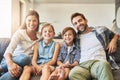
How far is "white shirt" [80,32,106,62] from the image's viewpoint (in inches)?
77.8

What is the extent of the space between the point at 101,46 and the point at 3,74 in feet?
2.98

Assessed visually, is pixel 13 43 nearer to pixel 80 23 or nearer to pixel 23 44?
pixel 23 44

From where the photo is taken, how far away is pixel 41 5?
18.9 ft

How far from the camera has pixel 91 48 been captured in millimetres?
2035

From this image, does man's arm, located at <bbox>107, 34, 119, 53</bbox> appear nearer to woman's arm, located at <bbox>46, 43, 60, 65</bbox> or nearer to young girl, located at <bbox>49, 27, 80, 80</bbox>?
young girl, located at <bbox>49, 27, 80, 80</bbox>

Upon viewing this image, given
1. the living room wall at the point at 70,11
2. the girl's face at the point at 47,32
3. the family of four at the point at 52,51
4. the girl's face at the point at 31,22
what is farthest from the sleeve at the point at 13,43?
the living room wall at the point at 70,11

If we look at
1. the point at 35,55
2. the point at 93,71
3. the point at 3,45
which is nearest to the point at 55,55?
the point at 35,55

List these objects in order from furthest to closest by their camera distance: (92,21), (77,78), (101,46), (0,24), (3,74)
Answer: (92,21), (0,24), (101,46), (3,74), (77,78)

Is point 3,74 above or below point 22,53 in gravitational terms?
below

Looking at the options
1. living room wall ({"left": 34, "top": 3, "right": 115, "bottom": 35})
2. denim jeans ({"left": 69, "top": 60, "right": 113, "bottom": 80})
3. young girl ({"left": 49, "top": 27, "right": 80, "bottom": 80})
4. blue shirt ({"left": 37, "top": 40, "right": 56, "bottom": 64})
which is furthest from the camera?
living room wall ({"left": 34, "top": 3, "right": 115, "bottom": 35})

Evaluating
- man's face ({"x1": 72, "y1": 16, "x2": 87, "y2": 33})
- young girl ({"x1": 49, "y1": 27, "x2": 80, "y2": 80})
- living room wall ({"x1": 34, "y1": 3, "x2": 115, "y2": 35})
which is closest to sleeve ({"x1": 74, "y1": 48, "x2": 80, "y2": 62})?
young girl ({"x1": 49, "y1": 27, "x2": 80, "y2": 80})

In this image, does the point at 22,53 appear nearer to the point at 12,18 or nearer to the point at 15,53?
the point at 15,53

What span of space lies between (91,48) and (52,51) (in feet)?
1.22

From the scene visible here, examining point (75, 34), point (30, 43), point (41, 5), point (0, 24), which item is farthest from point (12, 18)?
point (41, 5)
